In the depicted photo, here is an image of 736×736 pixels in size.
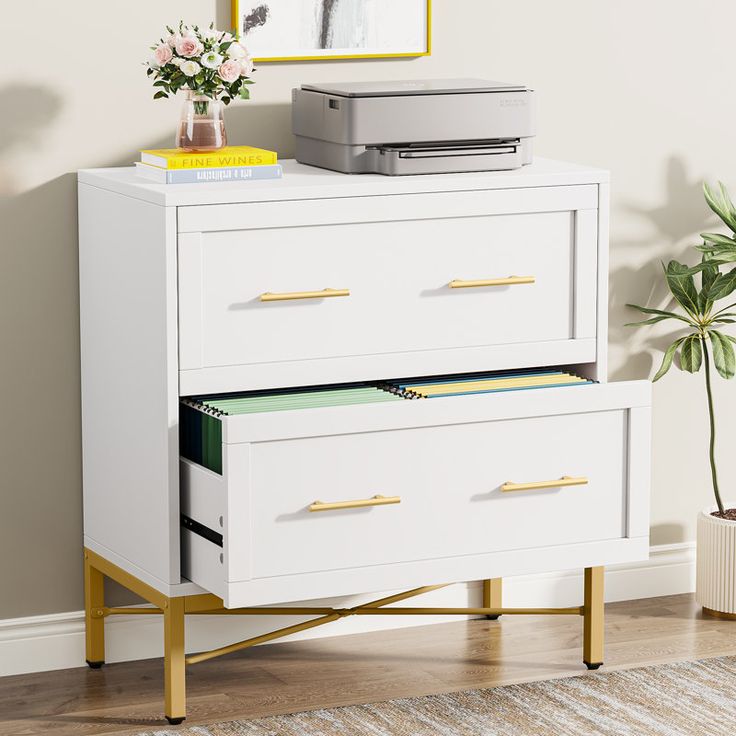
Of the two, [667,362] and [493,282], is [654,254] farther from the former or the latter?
[493,282]

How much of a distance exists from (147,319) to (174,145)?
472 millimetres

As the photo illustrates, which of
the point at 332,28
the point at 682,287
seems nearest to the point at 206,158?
the point at 332,28

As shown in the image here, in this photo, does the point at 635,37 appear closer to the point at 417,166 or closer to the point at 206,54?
the point at 417,166

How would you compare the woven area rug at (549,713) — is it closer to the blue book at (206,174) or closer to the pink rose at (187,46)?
the blue book at (206,174)

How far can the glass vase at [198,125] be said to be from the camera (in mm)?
2688

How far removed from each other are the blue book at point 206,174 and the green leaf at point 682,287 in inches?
38.3

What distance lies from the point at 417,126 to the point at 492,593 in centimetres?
107

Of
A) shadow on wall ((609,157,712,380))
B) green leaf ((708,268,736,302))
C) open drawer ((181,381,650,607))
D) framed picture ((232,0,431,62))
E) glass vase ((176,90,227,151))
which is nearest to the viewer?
open drawer ((181,381,650,607))

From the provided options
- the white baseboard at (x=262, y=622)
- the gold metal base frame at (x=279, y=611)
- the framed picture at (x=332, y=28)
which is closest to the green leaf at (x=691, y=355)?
the white baseboard at (x=262, y=622)

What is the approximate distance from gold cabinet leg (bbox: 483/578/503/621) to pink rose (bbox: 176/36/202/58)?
130 centimetres

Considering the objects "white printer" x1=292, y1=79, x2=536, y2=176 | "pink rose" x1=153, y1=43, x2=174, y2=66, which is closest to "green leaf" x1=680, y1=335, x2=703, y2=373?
"white printer" x1=292, y1=79, x2=536, y2=176

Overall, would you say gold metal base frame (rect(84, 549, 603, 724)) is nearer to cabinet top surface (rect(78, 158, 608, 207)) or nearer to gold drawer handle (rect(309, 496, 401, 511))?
gold drawer handle (rect(309, 496, 401, 511))

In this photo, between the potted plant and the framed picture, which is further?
the potted plant

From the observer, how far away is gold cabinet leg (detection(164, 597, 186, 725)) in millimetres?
2615
